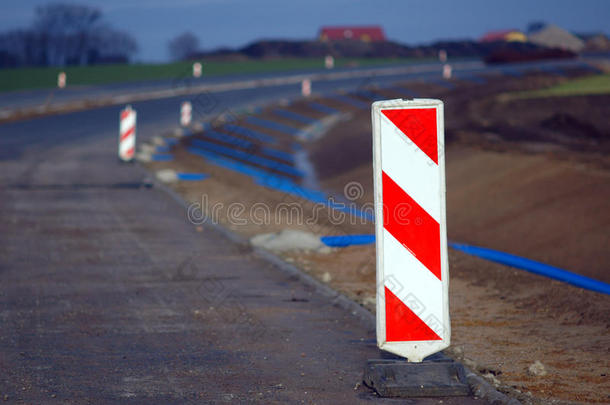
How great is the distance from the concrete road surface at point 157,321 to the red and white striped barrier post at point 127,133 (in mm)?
7353

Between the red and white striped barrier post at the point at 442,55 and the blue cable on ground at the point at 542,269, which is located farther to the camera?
the red and white striped barrier post at the point at 442,55

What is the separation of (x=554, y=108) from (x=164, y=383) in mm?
28759

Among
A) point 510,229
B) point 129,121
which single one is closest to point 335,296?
point 510,229

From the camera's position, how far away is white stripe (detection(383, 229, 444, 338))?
5.26 meters

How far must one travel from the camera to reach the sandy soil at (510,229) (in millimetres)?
6250

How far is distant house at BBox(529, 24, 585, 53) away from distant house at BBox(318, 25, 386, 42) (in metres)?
75.2

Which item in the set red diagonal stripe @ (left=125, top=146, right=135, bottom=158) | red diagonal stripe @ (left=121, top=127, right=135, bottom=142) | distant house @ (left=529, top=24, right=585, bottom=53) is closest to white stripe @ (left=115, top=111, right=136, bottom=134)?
red diagonal stripe @ (left=121, top=127, right=135, bottom=142)

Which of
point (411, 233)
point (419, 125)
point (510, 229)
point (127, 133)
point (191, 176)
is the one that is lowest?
point (191, 176)

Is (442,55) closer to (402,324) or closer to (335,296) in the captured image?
(335,296)

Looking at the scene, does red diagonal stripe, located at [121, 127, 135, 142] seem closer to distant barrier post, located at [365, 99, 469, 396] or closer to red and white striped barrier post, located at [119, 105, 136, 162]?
red and white striped barrier post, located at [119, 105, 136, 162]

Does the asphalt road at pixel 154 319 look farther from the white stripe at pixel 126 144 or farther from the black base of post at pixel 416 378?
the white stripe at pixel 126 144

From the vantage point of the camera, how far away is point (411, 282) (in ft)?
17.3

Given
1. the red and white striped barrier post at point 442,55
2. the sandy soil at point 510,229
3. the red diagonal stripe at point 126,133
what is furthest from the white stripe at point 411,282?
the red and white striped barrier post at point 442,55

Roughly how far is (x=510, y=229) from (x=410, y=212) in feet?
28.2
